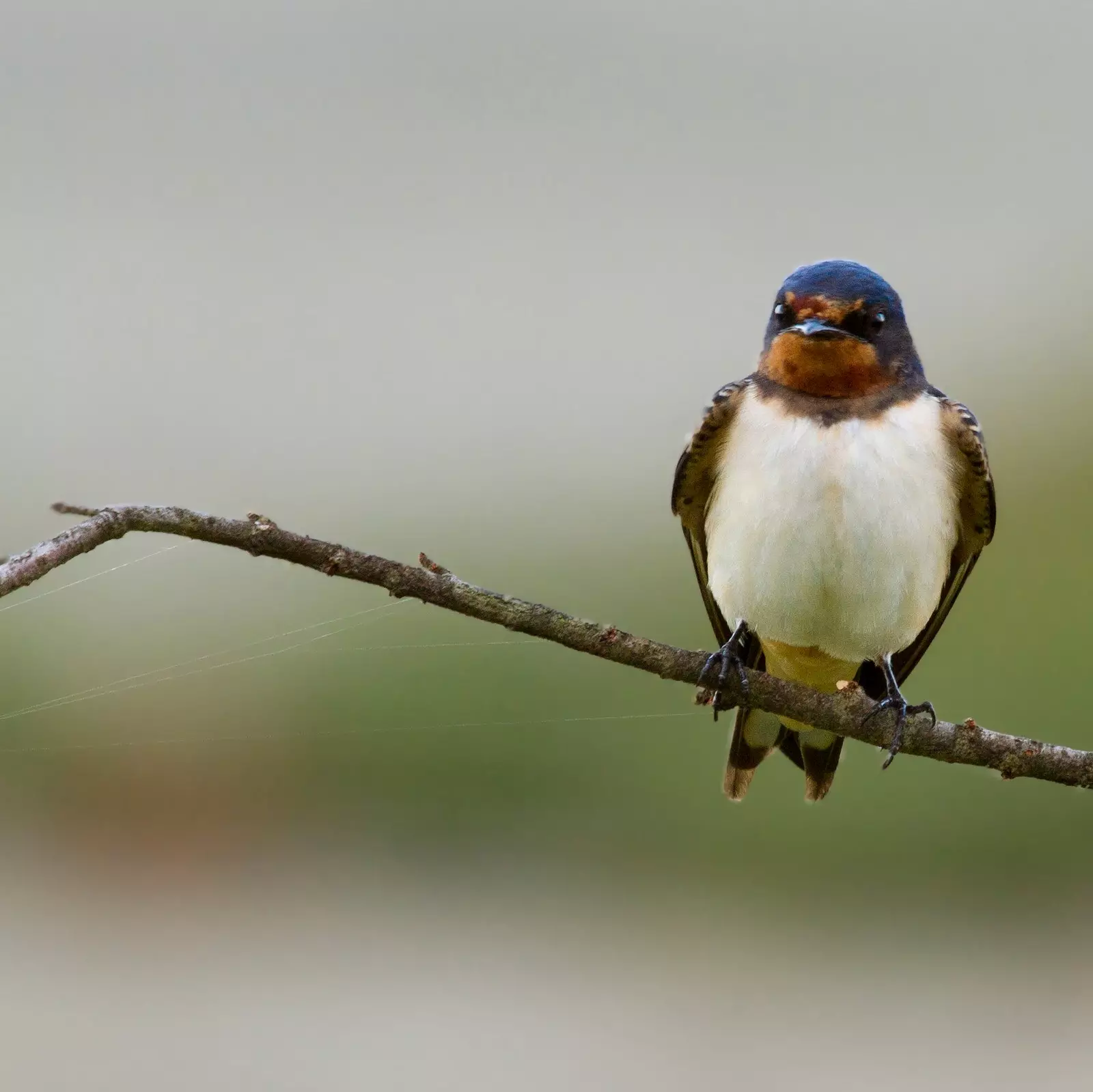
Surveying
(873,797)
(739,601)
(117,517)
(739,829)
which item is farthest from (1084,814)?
(117,517)

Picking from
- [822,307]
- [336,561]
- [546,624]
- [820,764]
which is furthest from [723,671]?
[820,764]

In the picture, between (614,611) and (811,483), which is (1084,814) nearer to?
Result: (614,611)

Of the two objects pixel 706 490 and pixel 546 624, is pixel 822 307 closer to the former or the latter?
pixel 706 490

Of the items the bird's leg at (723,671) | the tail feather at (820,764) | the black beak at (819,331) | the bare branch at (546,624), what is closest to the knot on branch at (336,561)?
the bare branch at (546,624)

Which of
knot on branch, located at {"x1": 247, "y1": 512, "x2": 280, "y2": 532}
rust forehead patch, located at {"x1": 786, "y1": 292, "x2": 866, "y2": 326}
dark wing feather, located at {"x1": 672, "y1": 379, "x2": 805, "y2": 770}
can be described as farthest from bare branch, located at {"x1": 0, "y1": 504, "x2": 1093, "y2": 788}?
rust forehead patch, located at {"x1": 786, "y1": 292, "x2": 866, "y2": 326}

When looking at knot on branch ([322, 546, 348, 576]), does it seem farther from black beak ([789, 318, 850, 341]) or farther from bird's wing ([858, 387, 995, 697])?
bird's wing ([858, 387, 995, 697])

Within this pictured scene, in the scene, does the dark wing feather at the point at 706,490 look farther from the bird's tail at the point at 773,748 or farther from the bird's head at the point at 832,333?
the bird's head at the point at 832,333
